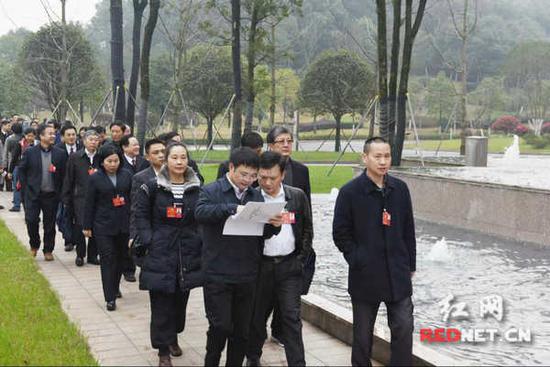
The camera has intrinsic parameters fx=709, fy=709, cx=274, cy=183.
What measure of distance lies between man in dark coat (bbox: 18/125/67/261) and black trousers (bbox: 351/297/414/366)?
5567 millimetres

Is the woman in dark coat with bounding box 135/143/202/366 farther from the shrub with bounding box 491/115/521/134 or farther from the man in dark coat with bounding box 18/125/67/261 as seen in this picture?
the shrub with bounding box 491/115/521/134

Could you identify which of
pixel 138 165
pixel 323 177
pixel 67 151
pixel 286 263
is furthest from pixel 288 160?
pixel 323 177

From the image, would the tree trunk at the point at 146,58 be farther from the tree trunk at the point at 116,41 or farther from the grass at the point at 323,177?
the grass at the point at 323,177

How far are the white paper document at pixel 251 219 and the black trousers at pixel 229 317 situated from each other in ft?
1.12

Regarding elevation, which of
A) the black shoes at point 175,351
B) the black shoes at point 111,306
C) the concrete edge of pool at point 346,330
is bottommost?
the black shoes at point 111,306

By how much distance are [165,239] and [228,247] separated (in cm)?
75

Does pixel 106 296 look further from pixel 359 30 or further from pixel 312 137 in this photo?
pixel 359 30

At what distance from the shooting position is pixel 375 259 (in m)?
4.30

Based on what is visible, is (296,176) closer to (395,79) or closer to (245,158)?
(245,158)

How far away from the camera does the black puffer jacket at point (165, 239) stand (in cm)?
486

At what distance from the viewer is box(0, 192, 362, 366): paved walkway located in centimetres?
512

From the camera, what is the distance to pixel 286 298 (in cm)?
462

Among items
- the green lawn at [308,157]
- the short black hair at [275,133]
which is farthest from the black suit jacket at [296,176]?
the green lawn at [308,157]

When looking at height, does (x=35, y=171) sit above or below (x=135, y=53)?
below
